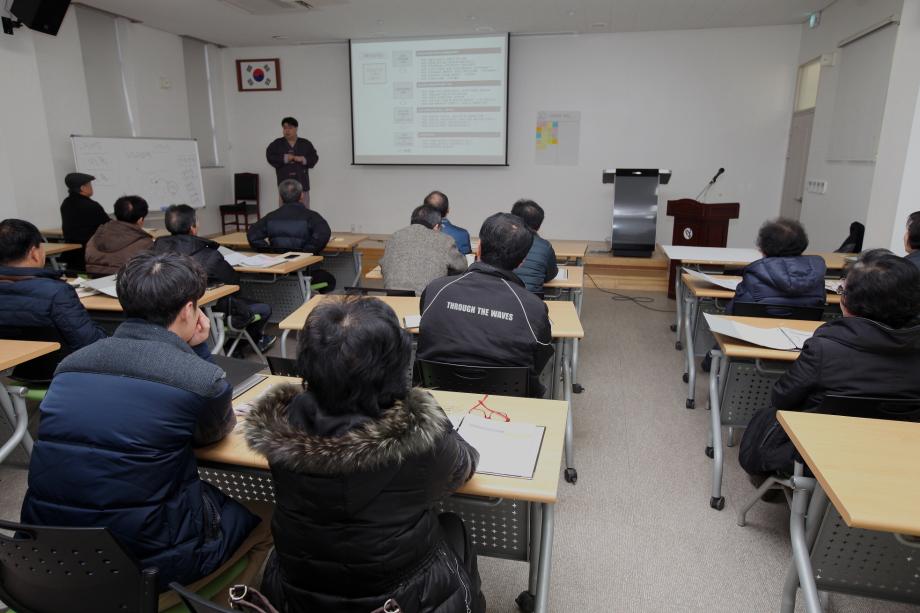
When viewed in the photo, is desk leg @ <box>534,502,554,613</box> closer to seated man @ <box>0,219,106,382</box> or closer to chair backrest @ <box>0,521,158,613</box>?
chair backrest @ <box>0,521,158,613</box>

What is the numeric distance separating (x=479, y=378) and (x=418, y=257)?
1.54 metres

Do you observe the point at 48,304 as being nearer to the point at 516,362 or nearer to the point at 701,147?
the point at 516,362

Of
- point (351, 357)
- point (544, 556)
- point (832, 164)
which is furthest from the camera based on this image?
point (832, 164)

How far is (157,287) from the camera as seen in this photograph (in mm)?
1471

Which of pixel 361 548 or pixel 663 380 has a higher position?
pixel 361 548

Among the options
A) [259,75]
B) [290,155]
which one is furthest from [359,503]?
[259,75]

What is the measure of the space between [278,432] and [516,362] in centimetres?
124

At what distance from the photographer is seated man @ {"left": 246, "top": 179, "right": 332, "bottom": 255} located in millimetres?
4719

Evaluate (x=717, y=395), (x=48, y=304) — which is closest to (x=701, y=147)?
(x=717, y=395)

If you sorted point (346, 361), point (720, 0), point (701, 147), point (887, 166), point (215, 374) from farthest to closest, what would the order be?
point (701, 147), point (720, 0), point (887, 166), point (215, 374), point (346, 361)

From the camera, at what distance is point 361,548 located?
42.5 inches

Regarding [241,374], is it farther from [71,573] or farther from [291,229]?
[291,229]

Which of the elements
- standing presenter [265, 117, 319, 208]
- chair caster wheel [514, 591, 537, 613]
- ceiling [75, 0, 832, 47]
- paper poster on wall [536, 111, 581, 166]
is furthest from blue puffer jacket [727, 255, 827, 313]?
standing presenter [265, 117, 319, 208]

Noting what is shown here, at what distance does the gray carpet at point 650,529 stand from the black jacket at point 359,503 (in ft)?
3.16
